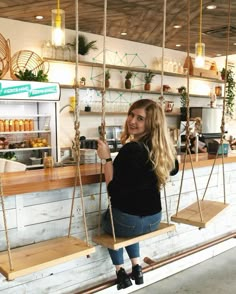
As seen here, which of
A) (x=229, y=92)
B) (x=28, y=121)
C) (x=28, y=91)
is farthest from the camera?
(x=229, y=92)

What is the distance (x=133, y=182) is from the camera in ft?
6.76

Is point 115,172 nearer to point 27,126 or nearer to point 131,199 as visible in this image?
point 131,199

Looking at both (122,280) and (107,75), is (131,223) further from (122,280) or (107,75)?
(107,75)

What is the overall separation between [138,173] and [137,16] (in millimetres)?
3841

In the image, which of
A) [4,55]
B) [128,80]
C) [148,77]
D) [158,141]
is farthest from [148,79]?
[158,141]

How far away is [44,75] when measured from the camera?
5496 millimetres

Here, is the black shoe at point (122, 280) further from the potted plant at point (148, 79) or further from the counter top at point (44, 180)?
the potted plant at point (148, 79)

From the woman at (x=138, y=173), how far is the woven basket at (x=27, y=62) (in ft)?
12.4

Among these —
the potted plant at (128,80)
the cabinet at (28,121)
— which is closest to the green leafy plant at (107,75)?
the potted plant at (128,80)

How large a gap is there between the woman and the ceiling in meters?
2.34

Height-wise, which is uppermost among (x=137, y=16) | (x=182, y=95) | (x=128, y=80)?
(x=137, y=16)

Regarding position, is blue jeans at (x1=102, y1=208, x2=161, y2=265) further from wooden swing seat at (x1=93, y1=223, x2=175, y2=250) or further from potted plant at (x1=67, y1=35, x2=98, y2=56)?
potted plant at (x1=67, y1=35, x2=98, y2=56)

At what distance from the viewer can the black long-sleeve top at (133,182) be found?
2.04 meters

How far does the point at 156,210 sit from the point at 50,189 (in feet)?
2.28
